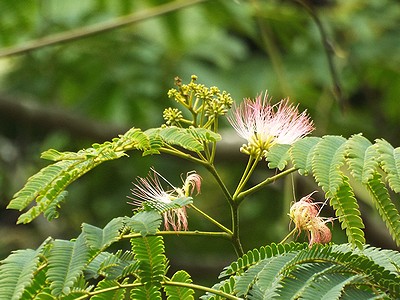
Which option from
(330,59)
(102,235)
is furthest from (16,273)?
(330,59)

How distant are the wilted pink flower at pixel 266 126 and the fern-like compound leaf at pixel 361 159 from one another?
0.12 meters

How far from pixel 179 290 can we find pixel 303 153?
34 cm

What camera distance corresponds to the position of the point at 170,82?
5.89 meters

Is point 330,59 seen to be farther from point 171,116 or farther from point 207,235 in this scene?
point 207,235

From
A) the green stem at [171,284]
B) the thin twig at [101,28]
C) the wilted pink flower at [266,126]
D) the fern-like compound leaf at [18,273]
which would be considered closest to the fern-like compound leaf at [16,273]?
the fern-like compound leaf at [18,273]

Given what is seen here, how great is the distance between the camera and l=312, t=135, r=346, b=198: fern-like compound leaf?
169 centimetres

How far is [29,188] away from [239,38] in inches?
222

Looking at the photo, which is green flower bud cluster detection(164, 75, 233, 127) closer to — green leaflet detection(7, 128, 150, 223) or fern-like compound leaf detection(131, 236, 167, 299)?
green leaflet detection(7, 128, 150, 223)

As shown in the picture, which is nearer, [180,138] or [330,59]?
[180,138]

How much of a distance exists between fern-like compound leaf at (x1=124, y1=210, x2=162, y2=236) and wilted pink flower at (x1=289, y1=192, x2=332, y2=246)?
283mm

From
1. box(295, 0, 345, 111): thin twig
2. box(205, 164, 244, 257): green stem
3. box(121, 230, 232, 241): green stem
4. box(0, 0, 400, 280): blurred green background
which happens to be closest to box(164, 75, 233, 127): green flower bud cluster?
box(205, 164, 244, 257): green stem

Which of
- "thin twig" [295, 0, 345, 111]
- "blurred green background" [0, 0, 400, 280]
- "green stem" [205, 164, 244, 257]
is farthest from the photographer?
"blurred green background" [0, 0, 400, 280]

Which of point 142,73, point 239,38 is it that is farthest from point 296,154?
point 239,38

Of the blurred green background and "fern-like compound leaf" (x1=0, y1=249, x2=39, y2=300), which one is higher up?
the blurred green background
